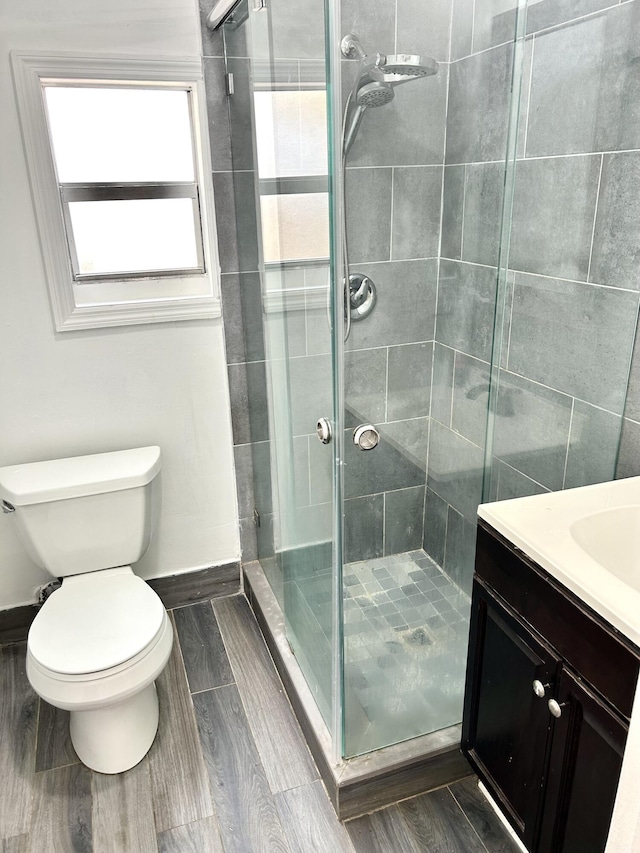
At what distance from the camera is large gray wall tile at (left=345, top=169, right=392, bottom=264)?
1488 millimetres

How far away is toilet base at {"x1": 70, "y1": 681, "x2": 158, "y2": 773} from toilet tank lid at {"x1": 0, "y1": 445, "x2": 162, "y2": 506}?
2.05 feet

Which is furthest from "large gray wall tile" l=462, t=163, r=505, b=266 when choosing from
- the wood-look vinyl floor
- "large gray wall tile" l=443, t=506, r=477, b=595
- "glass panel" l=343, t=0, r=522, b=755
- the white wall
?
the wood-look vinyl floor

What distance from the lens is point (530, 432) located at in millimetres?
1721

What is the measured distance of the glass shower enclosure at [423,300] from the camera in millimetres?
1464

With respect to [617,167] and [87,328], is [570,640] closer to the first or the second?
[617,167]

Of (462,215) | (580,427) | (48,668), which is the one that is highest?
(462,215)

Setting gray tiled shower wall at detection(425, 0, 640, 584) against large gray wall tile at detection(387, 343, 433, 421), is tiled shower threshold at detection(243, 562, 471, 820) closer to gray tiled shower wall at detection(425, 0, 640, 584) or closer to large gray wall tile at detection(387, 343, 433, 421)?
gray tiled shower wall at detection(425, 0, 640, 584)

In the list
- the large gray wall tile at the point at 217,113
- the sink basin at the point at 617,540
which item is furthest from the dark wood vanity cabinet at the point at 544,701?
the large gray wall tile at the point at 217,113

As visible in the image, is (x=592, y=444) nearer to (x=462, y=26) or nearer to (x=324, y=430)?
(x=324, y=430)

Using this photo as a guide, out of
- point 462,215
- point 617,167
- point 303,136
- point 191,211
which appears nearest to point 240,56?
point 191,211

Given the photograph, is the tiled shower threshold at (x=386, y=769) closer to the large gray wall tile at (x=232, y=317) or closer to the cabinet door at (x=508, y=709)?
the cabinet door at (x=508, y=709)

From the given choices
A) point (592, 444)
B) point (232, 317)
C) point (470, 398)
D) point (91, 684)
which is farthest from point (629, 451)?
point (91, 684)

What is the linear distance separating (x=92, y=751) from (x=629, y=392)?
1.74 m

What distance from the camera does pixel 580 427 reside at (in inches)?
64.9
